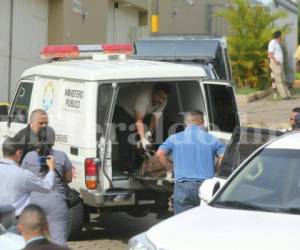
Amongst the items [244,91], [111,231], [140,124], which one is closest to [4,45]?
[244,91]

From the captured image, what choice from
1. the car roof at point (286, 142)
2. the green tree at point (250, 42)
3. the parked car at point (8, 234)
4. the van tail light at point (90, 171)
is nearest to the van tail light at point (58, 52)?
the van tail light at point (90, 171)

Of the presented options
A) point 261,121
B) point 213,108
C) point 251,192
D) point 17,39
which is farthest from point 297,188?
point 17,39

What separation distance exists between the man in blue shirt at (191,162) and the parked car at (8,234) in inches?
108

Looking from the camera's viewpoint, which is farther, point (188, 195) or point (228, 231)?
point (188, 195)

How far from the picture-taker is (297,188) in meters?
6.25

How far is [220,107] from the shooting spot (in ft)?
33.3

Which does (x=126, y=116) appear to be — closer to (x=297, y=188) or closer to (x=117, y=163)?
(x=117, y=163)

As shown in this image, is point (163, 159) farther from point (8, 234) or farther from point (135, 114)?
point (8, 234)

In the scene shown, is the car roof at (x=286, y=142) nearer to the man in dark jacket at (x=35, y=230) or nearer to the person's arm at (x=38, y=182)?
the person's arm at (x=38, y=182)

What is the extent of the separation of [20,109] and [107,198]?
2.42 m

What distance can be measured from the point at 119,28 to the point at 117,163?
18.9 m

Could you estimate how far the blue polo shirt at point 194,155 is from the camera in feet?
27.2

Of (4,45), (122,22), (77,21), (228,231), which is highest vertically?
(122,22)

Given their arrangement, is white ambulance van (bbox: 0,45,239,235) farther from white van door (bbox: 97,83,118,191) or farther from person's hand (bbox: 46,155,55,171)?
person's hand (bbox: 46,155,55,171)
